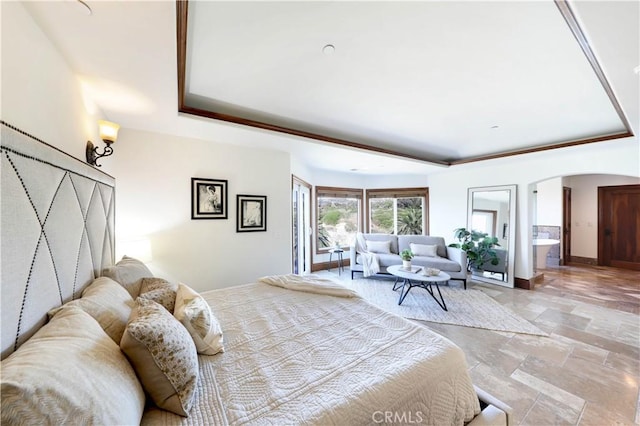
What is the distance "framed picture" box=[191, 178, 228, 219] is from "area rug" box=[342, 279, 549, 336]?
226 cm

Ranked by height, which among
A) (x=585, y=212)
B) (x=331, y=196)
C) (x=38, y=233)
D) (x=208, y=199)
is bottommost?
(x=38, y=233)

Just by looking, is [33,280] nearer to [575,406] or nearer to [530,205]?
[575,406]

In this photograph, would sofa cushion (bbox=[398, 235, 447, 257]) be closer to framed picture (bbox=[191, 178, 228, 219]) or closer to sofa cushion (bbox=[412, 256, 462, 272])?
sofa cushion (bbox=[412, 256, 462, 272])

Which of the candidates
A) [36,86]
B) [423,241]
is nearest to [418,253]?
[423,241]

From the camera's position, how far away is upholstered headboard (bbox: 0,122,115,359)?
2.76 ft

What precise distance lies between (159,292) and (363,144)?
323cm

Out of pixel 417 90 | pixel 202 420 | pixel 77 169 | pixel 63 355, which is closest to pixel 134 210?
pixel 77 169

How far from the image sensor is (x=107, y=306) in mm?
1243

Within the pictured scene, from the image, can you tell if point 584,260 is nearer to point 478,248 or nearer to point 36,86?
point 478,248

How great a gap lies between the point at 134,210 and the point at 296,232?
270cm

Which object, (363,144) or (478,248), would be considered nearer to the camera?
(363,144)

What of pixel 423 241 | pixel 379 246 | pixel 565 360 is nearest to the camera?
pixel 565 360

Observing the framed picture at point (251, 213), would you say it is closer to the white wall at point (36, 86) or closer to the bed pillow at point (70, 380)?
the white wall at point (36, 86)

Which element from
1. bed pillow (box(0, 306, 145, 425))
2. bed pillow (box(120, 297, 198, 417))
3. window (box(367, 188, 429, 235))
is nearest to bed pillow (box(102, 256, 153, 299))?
bed pillow (box(0, 306, 145, 425))
